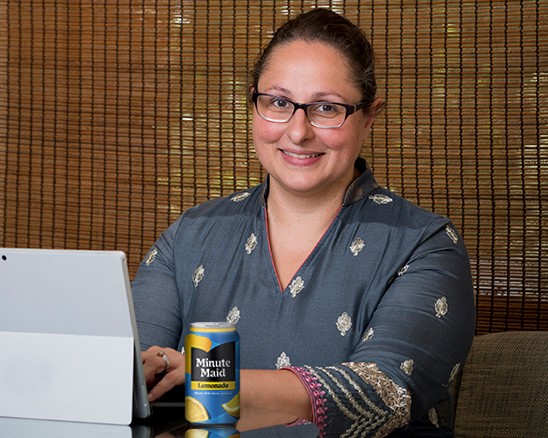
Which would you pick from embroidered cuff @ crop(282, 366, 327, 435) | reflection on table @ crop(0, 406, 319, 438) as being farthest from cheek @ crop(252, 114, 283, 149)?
reflection on table @ crop(0, 406, 319, 438)

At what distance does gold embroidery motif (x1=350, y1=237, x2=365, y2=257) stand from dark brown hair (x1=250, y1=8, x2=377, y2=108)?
0.28 meters

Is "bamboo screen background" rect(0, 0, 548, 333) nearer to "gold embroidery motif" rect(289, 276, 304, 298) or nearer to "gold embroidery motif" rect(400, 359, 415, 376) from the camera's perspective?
"gold embroidery motif" rect(289, 276, 304, 298)

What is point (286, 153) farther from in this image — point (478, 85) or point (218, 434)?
point (478, 85)

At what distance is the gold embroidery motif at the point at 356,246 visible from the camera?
2062mm

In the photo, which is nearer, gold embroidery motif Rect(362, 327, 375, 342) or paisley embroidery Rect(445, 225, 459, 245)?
gold embroidery motif Rect(362, 327, 375, 342)

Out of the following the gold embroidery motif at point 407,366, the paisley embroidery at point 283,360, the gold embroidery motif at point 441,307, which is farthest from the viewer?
the paisley embroidery at point 283,360

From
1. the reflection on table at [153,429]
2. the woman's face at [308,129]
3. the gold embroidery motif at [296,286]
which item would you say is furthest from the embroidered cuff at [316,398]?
the woman's face at [308,129]

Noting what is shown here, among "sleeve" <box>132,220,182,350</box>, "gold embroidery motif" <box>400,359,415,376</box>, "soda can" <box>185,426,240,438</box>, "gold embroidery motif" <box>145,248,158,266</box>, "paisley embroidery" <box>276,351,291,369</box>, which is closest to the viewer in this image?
"soda can" <box>185,426,240,438</box>

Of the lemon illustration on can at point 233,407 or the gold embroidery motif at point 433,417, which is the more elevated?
the lemon illustration on can at point 233,407

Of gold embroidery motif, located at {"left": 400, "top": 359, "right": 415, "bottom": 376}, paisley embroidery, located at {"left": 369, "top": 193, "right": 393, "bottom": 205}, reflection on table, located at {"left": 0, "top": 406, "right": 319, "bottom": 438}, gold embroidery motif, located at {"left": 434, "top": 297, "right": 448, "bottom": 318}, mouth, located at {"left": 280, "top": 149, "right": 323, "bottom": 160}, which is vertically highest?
mouth, located at {"left": 280, "top": 149, "right": 323, "bottom": 160}

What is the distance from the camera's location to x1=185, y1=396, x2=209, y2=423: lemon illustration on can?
1.38m

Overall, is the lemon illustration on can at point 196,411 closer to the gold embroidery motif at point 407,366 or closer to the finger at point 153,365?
the finger at point 153,365

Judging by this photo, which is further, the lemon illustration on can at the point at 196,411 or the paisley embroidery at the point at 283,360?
the paisley embroidery at the point at 283,360

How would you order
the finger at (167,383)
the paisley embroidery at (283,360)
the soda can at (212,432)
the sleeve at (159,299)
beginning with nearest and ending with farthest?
the soda can at (212,432) → the finger at (167,383) → the paisley embroidery at (283,360) → the sleeve at (159,299)
